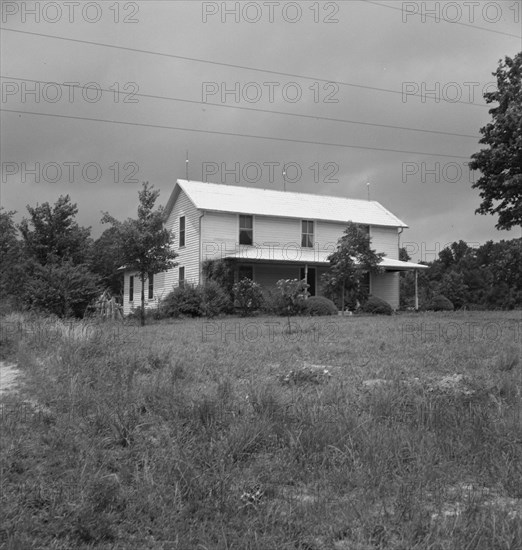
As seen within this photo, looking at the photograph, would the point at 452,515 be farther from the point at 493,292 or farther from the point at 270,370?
the point at 493,292

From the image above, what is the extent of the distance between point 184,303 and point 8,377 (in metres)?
17.8

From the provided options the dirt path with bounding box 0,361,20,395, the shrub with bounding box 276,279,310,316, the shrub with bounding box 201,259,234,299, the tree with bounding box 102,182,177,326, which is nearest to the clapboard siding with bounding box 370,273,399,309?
the shrub with bounding box 201,259,234,299

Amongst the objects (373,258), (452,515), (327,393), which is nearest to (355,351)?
(327,393)

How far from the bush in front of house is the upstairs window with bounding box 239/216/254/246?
4.31 metres

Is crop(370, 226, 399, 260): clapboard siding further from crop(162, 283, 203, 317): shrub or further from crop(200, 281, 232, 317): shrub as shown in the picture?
crop(162, 283, 203, 317): shrub

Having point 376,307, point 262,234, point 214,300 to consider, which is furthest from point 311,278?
point 214,300

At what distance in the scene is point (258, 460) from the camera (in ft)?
14.1

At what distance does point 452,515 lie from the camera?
3.48 metres

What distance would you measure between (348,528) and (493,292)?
59647mm

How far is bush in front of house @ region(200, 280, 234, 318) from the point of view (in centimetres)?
2516

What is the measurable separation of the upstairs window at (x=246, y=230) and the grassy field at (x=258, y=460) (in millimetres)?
23233

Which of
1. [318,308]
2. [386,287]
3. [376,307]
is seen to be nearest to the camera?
[318,308]

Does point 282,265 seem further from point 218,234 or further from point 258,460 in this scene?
point 258,460

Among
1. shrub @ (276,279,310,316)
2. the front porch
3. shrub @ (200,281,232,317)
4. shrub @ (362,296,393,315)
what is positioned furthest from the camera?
the front porch
